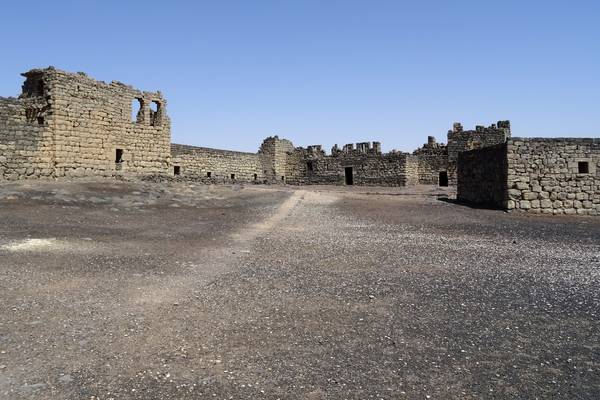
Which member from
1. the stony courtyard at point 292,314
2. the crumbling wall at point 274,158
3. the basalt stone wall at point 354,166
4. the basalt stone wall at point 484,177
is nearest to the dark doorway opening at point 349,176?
the basalt stone wall at point 354,166

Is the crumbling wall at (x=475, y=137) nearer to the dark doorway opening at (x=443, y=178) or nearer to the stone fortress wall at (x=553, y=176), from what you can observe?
the dark doorway opening at (x=443, y=178)

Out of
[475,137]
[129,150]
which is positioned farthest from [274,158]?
[129,150]

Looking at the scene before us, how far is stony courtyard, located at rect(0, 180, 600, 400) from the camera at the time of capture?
A: 3.80m

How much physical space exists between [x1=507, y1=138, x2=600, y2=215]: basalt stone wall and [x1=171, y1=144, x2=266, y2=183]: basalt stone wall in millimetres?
18359

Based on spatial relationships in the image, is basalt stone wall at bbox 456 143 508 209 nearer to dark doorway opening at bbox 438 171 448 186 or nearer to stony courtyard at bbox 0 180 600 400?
stony courtyard at bbox 0 180 600 400

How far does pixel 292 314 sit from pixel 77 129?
1837 cm

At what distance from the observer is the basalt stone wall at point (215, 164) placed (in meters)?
30.5

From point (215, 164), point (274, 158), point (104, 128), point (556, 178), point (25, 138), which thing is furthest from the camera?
point (274, 158)

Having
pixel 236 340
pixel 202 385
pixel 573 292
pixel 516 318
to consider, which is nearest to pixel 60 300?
pixel 236 340

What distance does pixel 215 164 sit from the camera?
33.6 meters

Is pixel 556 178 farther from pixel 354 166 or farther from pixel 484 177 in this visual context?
pixel 354 166

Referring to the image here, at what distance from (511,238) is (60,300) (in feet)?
34.5

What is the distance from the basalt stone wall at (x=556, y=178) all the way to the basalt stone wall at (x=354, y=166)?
1823cm

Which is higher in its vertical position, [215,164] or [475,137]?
[475,137]
